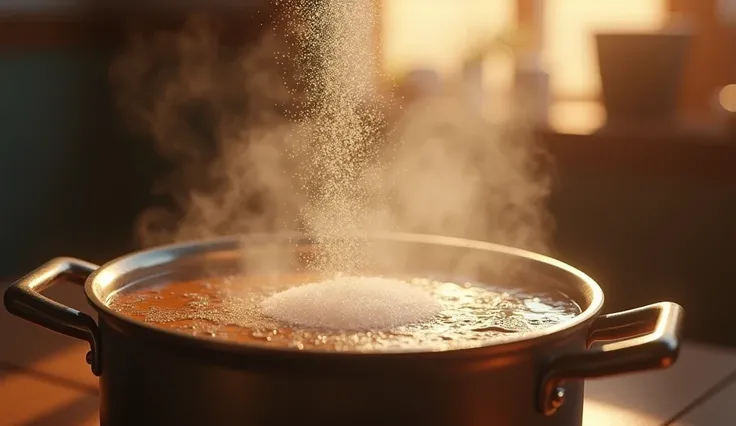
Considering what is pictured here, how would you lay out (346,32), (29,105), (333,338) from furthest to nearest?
(29,105)
(346,32)
(333,338)

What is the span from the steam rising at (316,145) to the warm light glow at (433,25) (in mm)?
517

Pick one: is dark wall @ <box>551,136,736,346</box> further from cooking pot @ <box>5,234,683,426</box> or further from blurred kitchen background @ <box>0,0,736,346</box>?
cooking pot @ <box>5,234,683,426</box>

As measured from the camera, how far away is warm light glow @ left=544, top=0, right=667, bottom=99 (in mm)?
3258

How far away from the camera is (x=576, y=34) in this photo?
342cm

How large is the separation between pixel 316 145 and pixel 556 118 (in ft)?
5.50

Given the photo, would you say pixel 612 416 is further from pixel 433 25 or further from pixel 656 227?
pixel 433 25

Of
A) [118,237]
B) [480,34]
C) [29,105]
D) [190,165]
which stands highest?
[480,34]

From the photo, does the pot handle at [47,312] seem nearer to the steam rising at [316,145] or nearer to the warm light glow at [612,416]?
the steam rising at [316,145]

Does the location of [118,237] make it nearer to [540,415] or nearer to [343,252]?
[343,252]

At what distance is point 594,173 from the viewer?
8.31ft

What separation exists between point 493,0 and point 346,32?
2.65 m

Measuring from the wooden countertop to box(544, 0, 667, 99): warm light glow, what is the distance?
2.18 metres

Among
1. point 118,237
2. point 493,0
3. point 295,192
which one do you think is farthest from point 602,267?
point 118,237

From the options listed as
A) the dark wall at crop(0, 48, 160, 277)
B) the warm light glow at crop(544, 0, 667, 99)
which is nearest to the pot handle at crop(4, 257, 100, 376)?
the dark wall at crop(0, 48, 160, 277)
